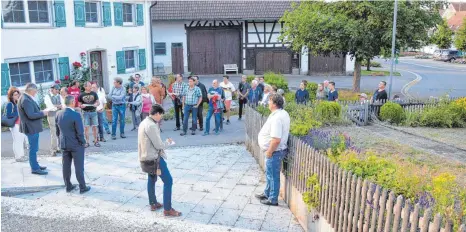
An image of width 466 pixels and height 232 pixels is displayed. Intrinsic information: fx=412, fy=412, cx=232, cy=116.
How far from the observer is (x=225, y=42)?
29891mm

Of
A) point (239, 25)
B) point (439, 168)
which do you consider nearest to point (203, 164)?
point (439, 168)

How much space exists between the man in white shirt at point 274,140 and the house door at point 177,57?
78.9 ft

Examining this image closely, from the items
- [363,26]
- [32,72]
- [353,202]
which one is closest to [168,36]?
[32,72]

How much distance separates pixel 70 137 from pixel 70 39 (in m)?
11.4

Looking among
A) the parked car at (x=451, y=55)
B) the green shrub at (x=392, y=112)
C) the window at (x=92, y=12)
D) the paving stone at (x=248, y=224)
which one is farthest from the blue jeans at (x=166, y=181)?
the parked car at (x=451, y=55)

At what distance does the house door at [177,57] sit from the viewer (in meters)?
29.7

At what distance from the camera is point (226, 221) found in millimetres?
6156

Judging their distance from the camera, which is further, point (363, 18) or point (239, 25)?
point (239, 25)

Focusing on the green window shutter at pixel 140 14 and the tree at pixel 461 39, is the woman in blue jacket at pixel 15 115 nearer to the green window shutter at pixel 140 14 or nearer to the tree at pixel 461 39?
the green window shutter at pixel 140 14

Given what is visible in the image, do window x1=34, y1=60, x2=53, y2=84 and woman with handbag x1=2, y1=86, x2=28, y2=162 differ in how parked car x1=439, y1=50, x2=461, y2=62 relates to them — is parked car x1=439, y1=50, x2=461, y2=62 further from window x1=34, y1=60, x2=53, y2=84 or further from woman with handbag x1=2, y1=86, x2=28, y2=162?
woman with handbag x1=2, y1=86, x2=28, y2=162

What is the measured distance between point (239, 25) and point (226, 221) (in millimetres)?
24734

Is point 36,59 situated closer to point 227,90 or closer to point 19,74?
point 19,74

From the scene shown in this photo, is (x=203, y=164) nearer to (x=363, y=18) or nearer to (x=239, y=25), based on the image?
(x=363, y=18)

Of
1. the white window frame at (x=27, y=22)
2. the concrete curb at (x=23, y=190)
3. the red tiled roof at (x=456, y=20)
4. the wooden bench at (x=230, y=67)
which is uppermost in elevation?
the red tiled roof at (x=456, y=20)
